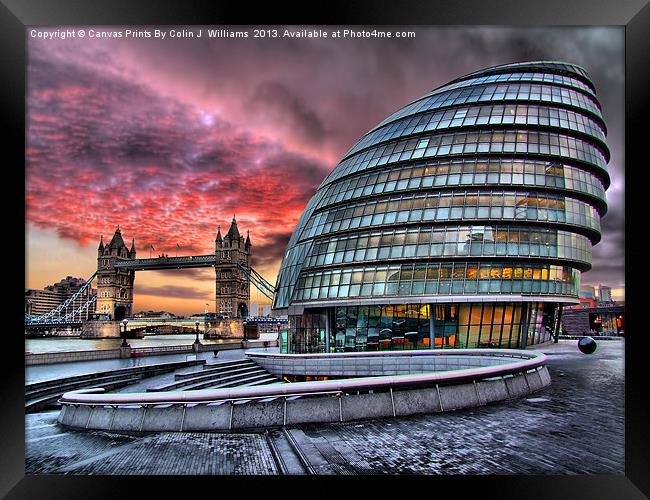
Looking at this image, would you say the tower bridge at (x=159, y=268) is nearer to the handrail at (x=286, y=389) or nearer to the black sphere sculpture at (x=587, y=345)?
the black sphere sculpture at (x=587, y=345)

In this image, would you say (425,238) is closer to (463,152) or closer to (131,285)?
(463,152)

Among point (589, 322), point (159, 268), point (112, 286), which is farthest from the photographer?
point (159, 268)

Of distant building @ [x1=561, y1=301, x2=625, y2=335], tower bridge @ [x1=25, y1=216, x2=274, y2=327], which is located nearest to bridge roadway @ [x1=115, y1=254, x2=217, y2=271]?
tower bridge @ [x1=25, y1=216, x2=274, y2=327]

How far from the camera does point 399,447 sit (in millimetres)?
9180

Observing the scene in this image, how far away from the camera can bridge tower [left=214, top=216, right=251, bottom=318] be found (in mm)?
130500

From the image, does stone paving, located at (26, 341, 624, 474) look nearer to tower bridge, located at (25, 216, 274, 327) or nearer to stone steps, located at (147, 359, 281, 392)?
stone steps, located at (147, 359, 281, 392)

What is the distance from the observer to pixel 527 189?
3062cm

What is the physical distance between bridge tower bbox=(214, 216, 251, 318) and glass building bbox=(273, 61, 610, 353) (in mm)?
96087

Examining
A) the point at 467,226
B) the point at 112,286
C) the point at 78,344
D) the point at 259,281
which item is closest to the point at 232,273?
the point at 259,281

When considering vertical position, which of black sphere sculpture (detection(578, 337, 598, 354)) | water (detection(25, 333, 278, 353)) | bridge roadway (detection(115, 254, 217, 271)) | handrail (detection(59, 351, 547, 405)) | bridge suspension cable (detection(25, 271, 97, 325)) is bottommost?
water (detection(25, 333, 278, 353))

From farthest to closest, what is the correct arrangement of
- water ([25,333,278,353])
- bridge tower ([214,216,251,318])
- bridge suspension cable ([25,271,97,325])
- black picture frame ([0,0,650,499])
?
bridge tower ([214,216,251,318]) → bridge suspension cable ([25,271,97,325]) → water ([25,333,278,353]) → black picture frame ([0,0,650,499])
